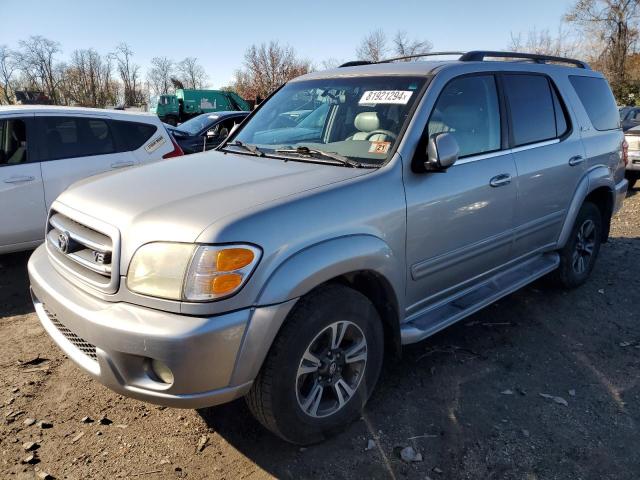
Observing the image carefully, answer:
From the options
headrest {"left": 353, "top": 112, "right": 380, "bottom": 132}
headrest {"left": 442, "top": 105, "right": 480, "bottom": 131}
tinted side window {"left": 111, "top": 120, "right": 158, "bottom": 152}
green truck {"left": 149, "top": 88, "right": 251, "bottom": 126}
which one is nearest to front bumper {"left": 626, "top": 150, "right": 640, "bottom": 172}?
headrest {"left": 442, "top": 105, "right": 480, "bottom": 131}

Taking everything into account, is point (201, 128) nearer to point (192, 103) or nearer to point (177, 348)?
point (177, 348)

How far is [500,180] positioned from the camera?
3.31 meters

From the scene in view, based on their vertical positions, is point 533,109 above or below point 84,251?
above

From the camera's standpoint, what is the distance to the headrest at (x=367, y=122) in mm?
3055

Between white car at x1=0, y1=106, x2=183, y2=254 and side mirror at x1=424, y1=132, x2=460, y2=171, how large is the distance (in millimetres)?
3887

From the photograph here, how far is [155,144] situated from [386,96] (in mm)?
3572

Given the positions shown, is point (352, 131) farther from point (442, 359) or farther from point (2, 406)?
point (2, 406)

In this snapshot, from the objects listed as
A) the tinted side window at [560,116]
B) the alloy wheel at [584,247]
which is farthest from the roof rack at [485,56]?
the alloy wheel at [584,247]

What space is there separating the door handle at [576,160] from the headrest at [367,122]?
189 cm

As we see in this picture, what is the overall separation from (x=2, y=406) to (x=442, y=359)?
9.08ft

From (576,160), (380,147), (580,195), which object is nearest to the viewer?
(380,147)

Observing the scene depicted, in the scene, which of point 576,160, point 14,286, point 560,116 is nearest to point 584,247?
point 576,160

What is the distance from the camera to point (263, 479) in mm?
2391

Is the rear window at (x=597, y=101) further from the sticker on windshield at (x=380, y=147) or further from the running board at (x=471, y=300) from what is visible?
the sticker on windshield at (x=380, y=147)
